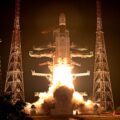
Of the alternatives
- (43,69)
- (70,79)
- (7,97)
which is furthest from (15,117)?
(43,69)

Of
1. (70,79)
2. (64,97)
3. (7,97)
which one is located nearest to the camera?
(7,97)

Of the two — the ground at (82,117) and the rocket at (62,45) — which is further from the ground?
the rocket at (62,45)

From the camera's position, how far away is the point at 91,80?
45.3 metres

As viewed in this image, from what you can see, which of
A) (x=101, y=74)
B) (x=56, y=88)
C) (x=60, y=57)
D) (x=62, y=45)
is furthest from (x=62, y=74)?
(x=101, y=74)

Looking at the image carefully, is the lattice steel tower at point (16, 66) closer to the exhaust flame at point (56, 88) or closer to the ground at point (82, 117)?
the exhaust flame at point (56, 88)

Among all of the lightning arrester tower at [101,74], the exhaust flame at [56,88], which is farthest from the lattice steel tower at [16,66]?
the lightning arrester tower at [101,74]

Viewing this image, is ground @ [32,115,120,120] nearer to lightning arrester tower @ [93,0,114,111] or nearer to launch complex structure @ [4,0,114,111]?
launch complex structure @ [4,0,114,111]

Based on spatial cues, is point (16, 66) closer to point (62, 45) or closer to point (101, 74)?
point (62, 45)

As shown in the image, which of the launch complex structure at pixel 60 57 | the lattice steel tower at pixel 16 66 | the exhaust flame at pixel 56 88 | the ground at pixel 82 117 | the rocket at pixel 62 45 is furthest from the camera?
the lattice steel tower at pixel 16 66

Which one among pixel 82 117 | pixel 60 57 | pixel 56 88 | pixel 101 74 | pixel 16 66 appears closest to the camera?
pixel 82 117

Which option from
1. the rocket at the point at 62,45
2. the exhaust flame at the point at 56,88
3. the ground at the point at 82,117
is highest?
the rocket at the point at 62,45

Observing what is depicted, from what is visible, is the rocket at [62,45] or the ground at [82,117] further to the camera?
the rocket at [62,45]

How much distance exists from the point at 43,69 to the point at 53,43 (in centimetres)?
670

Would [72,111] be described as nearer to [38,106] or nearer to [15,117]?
[38,106]
